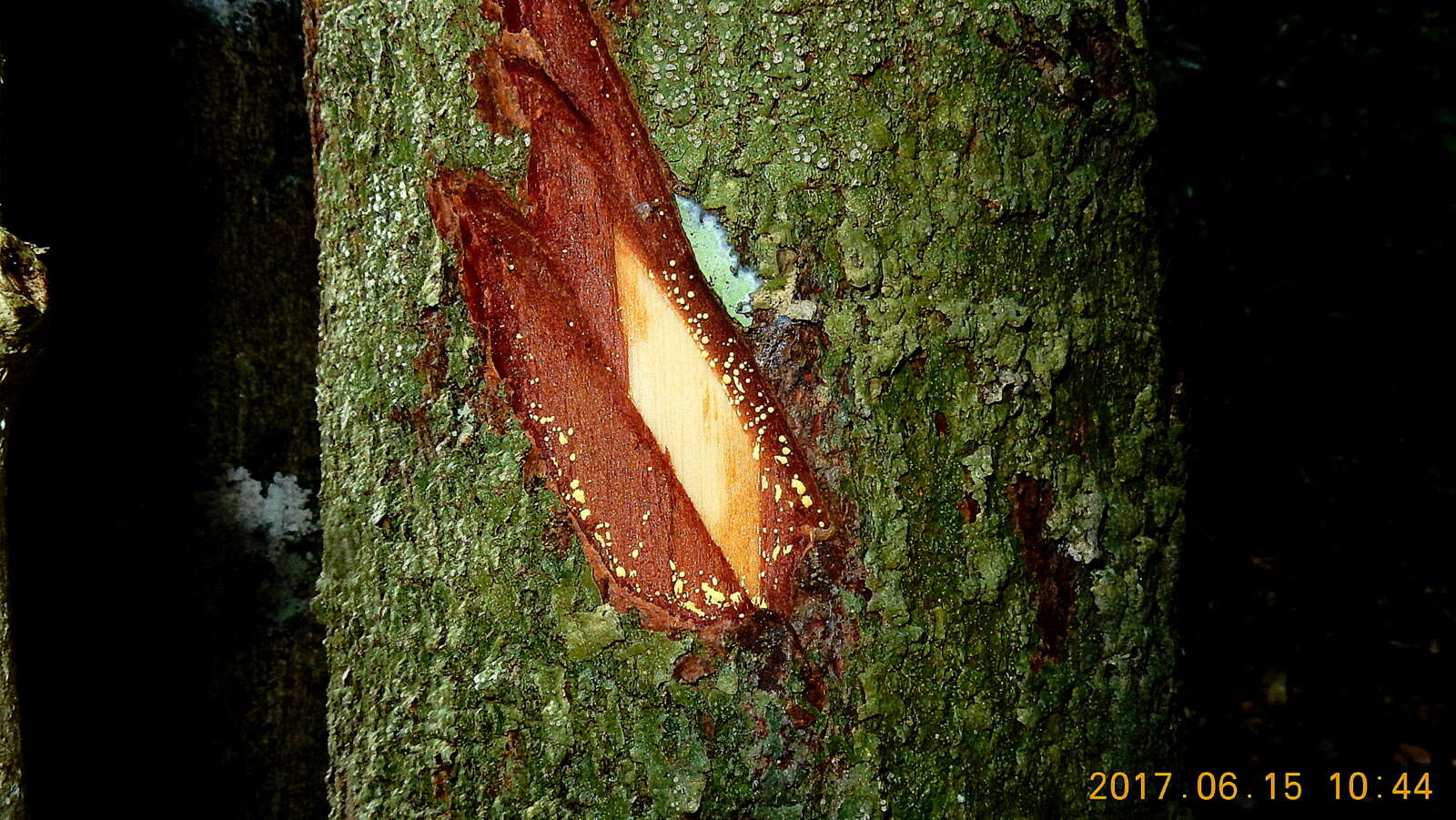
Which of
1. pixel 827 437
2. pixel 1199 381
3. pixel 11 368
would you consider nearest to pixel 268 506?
pixel 11 368

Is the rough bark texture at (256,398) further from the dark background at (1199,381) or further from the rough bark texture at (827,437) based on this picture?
the rough bark texture at (827,437)

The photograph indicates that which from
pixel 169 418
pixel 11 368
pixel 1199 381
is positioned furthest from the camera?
pixel 1199 381

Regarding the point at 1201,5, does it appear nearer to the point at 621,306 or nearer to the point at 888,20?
the point at 888,20

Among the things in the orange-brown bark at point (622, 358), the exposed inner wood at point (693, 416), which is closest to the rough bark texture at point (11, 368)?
the orange-brown bark at point (622, 358)

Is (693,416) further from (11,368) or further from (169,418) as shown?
(169,418)

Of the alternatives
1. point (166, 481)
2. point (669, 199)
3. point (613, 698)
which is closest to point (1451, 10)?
point (669, 199)
